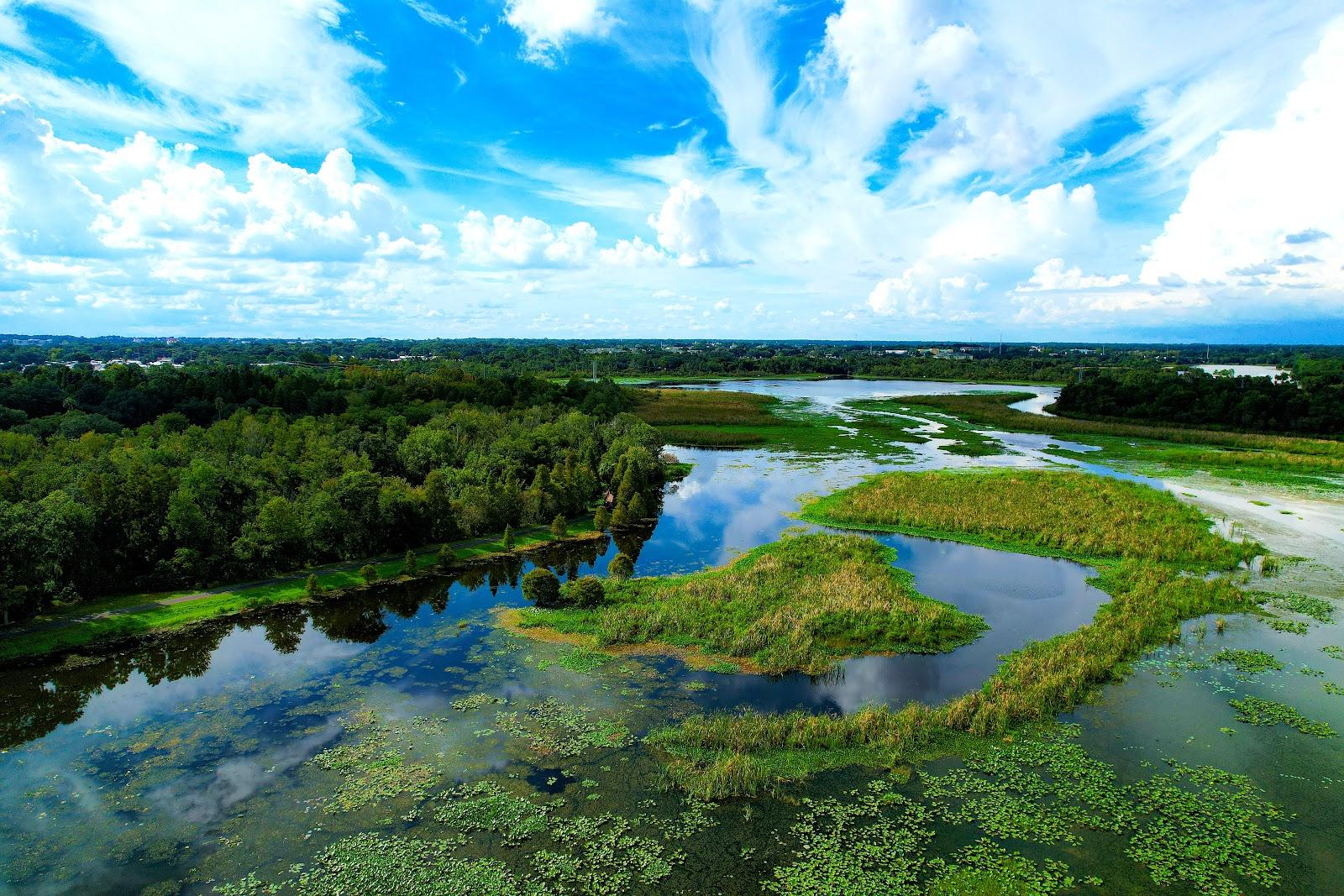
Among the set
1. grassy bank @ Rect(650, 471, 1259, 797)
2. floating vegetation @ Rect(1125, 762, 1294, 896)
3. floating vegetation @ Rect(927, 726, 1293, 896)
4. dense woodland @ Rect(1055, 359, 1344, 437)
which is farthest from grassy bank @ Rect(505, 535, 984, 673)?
dense woodland @ Rect(1055, 359, 1344, 437)

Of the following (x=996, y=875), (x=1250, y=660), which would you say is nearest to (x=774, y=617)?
(x=996, y=875)

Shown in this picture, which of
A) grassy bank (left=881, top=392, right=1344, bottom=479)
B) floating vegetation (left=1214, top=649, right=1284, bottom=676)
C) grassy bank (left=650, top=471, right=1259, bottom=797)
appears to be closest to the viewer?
grassy bank (left=650, top=471, right=1259, bottom=797)

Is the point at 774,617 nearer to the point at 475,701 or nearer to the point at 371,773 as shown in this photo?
the point at 475,701

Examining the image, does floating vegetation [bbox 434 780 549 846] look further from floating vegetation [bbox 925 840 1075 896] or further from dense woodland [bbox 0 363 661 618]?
dense woodland [bbox 0 363 661 618]

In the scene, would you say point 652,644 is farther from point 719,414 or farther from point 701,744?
point 719,414

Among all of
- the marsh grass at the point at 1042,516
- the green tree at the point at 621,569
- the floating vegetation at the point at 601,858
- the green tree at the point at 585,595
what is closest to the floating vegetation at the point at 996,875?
the floating vegetation at the point at 601,858
